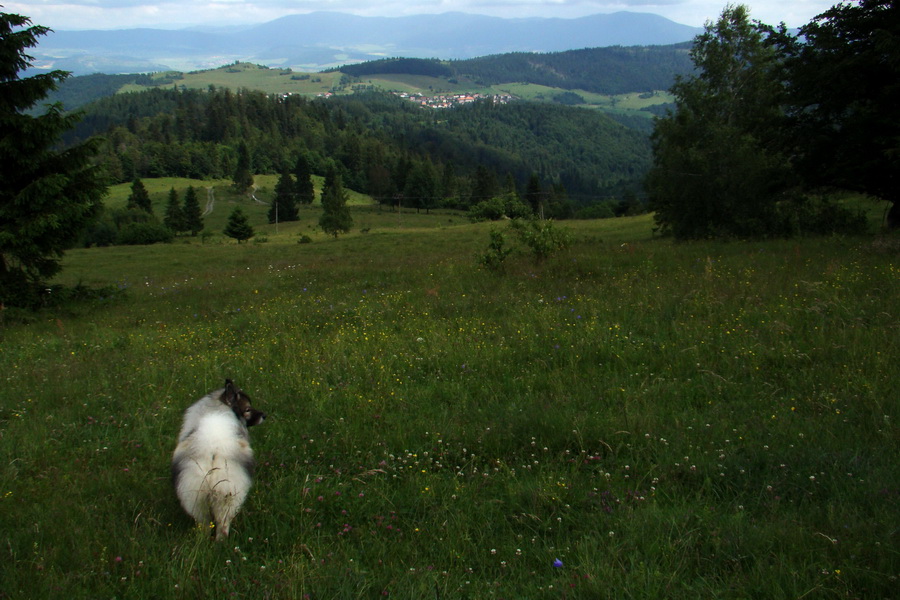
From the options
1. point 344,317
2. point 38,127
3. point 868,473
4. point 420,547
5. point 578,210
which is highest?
point 38,127

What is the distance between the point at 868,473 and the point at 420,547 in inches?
135

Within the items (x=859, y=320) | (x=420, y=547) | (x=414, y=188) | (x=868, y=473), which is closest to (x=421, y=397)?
(x=420, y=547)

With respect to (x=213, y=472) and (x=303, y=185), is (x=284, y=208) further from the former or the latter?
(x=213, y=472)

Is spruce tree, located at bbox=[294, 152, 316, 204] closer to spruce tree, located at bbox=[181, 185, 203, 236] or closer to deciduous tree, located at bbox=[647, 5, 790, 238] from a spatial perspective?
spruce tree, located at bbox=[181, 185, 203, 236]

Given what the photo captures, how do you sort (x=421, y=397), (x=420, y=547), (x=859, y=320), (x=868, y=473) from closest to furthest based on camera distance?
(x=420, y=547), (x=868, y=473), (x=421, y=397), (x=859, y=320)

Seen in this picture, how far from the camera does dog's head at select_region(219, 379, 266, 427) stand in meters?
4.71

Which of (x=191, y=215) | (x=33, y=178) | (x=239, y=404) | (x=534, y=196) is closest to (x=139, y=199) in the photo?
(x=191, y=215)

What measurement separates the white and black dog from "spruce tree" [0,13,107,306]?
501 inches

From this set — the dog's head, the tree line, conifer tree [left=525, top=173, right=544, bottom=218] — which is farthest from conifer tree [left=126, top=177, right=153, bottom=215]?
the dog's head

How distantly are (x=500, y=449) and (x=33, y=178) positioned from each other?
51.3 feet

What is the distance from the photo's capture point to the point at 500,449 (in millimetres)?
5281

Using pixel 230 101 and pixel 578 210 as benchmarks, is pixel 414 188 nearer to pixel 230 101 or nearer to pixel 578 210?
pixel 578 210

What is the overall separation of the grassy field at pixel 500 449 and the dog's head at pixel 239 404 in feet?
1.77

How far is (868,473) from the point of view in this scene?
426 centimetres
